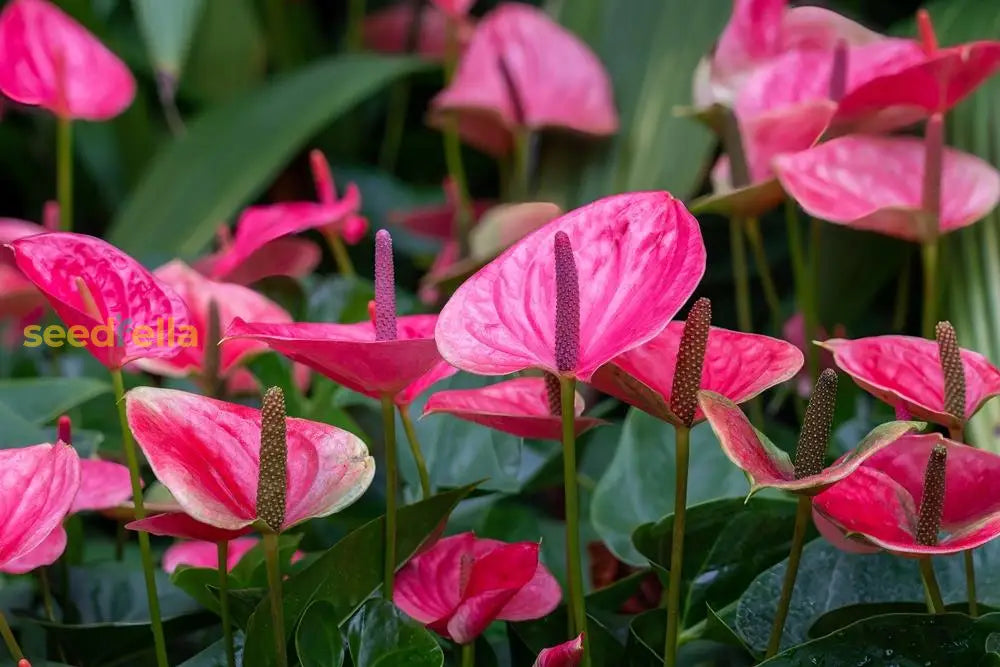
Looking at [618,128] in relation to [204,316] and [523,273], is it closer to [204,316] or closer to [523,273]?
[204,316]

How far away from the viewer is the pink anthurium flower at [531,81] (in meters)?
0.87

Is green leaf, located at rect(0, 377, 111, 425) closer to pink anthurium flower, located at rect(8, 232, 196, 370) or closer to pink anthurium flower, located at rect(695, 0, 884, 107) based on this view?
pink anthurium flower, located at rect(8, 232, 196, 370)

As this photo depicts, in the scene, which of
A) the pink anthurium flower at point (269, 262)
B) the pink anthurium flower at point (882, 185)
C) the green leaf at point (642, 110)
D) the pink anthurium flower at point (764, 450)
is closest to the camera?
the pink anthurium flower at point (764, 450)

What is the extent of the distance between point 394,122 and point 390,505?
Result: 96cm

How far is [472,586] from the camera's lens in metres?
0.35

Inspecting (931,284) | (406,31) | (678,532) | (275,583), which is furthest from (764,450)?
(406,31)

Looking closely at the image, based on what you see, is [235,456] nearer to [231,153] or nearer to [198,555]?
[198,555]

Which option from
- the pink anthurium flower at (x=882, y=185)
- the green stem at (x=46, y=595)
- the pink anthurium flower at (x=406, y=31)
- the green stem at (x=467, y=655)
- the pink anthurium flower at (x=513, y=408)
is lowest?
the green stem at (x=46, y=595)

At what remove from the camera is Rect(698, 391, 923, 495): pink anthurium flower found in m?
0.28

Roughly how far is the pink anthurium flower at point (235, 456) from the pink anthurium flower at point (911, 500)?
0.13m

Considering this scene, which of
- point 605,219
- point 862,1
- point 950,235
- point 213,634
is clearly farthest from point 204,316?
point 862,1

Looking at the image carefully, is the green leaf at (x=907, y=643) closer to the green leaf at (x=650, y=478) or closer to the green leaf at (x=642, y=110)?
the green leaf at (x=650, y=478)

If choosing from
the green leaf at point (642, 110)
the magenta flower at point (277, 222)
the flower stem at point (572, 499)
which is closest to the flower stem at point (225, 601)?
the flower stem at point (572, 499)

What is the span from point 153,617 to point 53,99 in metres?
0.37
